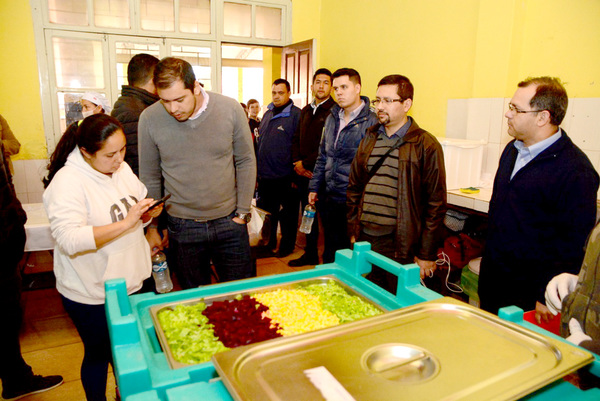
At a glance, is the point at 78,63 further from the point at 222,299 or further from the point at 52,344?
the point at 222,299

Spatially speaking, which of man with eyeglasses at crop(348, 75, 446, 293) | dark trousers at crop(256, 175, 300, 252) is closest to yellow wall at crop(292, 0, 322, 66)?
dark trousers at crop(256, 175, 300, 252)

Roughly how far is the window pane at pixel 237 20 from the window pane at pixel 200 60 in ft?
1.56

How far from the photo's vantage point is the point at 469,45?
378 cm

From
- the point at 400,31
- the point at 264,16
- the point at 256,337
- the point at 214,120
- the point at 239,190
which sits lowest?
the point at 256,337

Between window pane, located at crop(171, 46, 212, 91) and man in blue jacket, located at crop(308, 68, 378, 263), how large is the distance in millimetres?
3068

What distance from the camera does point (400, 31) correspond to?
15.1 ft

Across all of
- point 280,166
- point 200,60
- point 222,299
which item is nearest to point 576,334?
point 222,299

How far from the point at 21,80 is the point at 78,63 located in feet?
2.21

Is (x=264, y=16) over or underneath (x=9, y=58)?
over

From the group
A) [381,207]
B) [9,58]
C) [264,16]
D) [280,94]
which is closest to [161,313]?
[381,207]

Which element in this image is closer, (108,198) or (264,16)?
(108,198)

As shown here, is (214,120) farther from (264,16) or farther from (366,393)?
(264,16)

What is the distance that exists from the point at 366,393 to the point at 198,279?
1.83m

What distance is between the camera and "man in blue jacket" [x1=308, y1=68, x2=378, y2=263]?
10.6 ft
